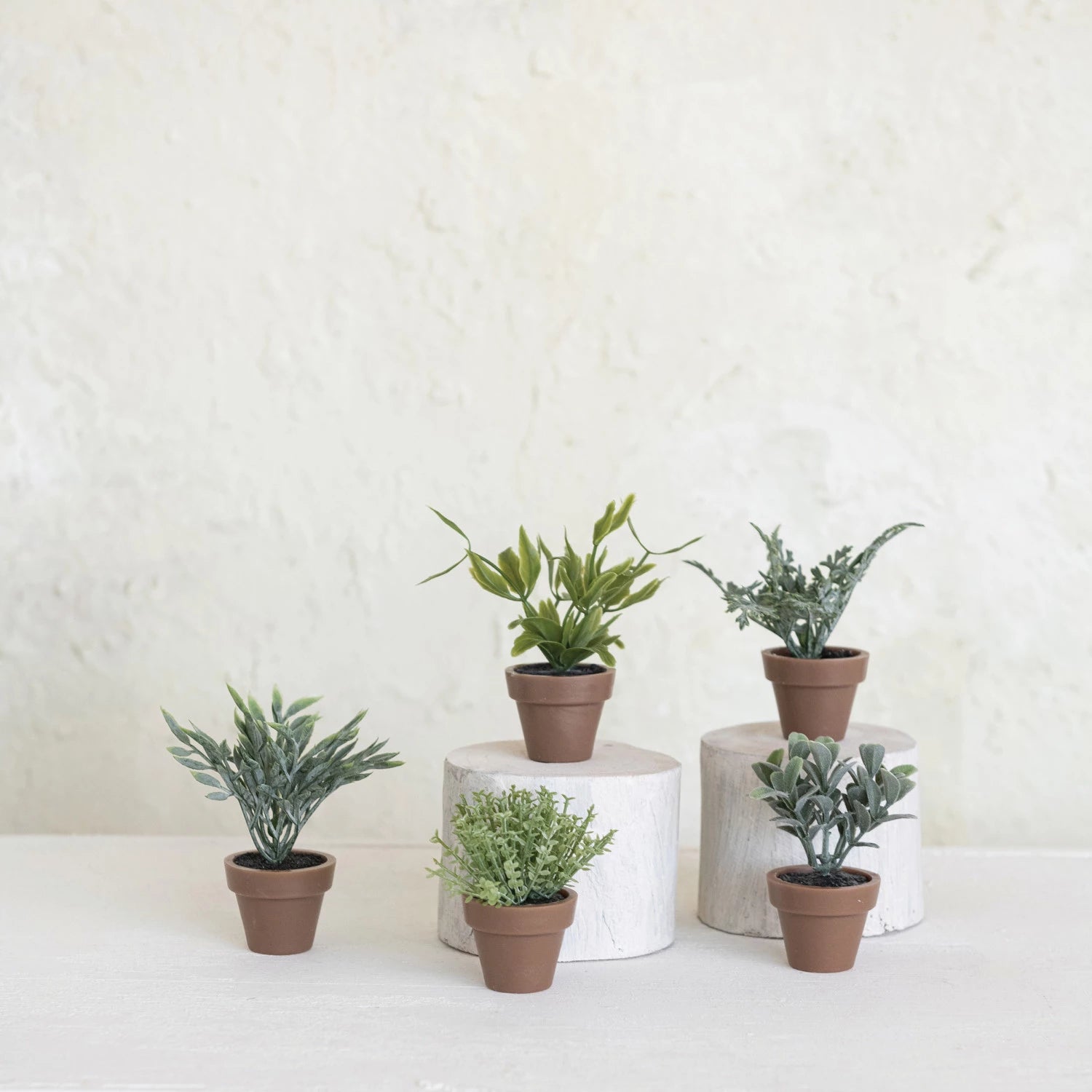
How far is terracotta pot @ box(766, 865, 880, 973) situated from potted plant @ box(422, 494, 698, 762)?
0.29m

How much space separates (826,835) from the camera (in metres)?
1.46

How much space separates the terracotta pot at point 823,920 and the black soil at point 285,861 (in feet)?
1.76

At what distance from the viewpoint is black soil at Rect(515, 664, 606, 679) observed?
1.56 metres

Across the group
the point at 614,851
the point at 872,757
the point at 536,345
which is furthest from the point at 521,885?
the point at 536,345

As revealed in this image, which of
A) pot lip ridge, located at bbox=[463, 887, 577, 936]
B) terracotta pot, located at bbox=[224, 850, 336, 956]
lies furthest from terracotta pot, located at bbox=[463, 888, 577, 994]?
terracotta pot, located at bbox=[224, 850, 336, 956]

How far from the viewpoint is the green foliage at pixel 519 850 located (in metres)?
1.35

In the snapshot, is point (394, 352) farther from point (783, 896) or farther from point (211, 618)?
point (783, 896)

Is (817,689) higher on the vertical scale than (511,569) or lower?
lower

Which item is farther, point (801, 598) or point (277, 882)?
point (801, 598)

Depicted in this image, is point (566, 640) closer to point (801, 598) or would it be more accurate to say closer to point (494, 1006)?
point (801, 598)

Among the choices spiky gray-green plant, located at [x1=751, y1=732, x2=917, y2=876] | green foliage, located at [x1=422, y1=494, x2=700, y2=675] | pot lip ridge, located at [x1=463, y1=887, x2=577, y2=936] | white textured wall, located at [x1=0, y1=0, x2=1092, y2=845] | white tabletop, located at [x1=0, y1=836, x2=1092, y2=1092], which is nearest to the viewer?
white tabletop, located at [x1=0, y1=836, x2=1092, y2=1092]

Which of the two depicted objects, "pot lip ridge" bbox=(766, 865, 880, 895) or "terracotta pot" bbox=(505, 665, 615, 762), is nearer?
"pot lip ridge" bbox=(766, 865, 880, 895)

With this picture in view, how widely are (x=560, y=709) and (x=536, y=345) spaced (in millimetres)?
867

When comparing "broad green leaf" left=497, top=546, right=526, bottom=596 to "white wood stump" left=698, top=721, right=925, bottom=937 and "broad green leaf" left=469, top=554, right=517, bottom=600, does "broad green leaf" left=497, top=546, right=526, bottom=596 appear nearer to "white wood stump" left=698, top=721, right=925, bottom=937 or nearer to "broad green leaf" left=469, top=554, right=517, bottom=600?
"broad green leaf" left=469, top=554, right=517, bottom=600
